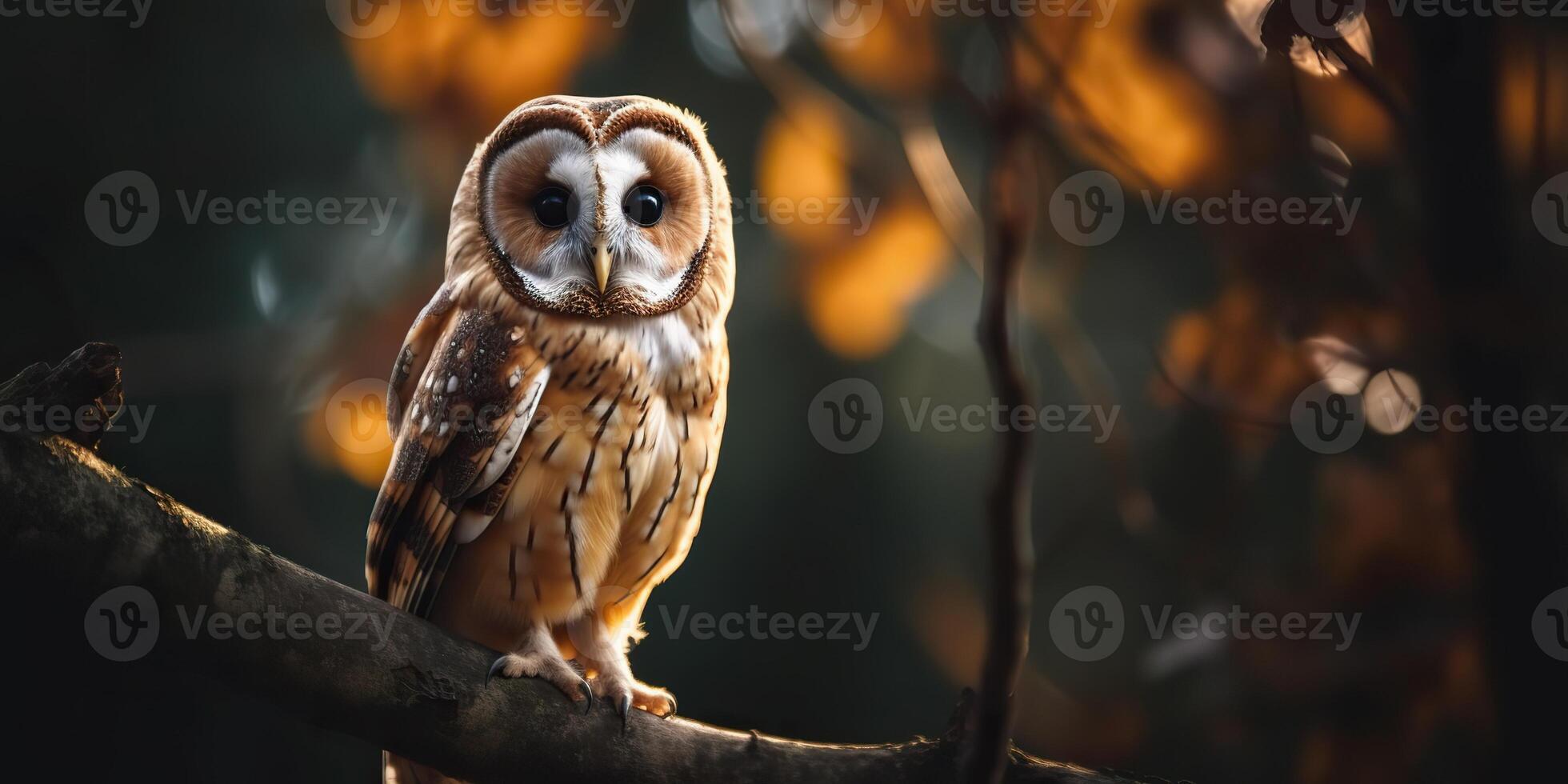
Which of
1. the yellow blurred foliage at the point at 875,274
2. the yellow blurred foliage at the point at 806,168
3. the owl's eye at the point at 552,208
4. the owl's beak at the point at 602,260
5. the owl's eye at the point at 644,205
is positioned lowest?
the owl's beak at the point at 602,260

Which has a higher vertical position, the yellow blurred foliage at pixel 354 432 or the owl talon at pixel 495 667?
the yellow blurred foliage at pixel 354 432

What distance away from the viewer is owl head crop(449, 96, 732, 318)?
1590 mm

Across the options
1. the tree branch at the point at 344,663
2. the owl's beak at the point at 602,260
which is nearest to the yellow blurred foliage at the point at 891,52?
the owl's beak at the point at 602,260

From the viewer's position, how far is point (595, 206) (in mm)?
1574

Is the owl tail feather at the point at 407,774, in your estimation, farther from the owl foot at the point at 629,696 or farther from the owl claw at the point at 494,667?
the owl claw at the point at 494,667

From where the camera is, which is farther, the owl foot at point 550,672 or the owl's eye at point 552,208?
the owl's eye at point 552,208

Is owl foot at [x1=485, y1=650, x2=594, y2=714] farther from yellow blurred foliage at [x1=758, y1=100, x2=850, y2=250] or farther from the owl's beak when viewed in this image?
yellow blurred foliage at [x1=758, y1=100, x2=850, y2=250]

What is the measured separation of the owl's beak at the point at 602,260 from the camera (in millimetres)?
1541

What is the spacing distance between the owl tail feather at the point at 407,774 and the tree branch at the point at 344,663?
1.49 feet

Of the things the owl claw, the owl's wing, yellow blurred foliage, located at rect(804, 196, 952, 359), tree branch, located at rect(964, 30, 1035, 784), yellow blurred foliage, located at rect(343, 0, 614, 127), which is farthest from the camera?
yellow blurred foliage, located at rect(804, 196, 952, 359)

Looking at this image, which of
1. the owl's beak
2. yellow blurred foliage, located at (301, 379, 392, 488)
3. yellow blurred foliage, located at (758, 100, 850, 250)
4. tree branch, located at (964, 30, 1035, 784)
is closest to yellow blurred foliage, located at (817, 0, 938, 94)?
yellow blurred foliage, located at (758, 100, 850, 250)

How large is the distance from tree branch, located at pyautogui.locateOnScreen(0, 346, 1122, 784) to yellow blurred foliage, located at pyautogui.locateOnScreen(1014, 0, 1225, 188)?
73 centimetres

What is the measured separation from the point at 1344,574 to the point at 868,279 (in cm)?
103

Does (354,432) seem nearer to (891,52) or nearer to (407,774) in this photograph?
(407,774)
